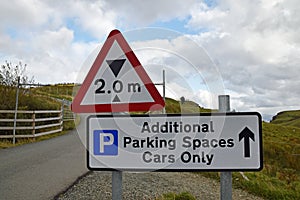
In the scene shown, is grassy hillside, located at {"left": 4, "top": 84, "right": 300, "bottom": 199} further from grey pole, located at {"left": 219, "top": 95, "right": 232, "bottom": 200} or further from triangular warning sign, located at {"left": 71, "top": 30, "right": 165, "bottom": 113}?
triangular warning sign, located at {"left": 71, "top": 30, "right": 165, "bottom": 113}

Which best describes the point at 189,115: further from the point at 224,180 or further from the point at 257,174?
the point at 257,174

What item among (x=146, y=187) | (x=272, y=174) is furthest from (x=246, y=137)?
(x=272, y=174)

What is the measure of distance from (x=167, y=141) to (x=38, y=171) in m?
4.93

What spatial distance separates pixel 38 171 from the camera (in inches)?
255

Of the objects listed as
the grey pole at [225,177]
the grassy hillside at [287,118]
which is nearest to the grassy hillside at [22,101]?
the grey pole at [225,177]

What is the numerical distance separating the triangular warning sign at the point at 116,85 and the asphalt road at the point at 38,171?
290 centimetres

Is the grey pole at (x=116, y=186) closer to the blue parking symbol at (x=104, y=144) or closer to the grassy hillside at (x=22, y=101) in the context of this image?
the blue parking symbol at (x=104, y=144)

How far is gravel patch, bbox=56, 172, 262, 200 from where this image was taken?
475 centimetres

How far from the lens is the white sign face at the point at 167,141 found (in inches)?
91.7

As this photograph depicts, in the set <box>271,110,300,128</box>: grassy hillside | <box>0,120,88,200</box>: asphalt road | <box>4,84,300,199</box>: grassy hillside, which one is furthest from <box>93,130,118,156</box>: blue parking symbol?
<box>271,110,300,128</box>: grassy hillside

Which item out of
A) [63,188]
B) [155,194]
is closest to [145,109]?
[155,194]

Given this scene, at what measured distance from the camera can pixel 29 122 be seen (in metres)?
13.2

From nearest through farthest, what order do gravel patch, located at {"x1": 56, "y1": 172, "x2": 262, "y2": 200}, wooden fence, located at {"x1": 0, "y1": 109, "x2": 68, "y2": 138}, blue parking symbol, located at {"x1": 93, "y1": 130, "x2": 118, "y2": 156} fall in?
blue parking symbol, located at {"x1": 93, "y1": 130, "x2": 118, "y2": 156}
gravel patch, located at {"x1": 56, "y1": 172, "x2": 262, "y2": 200}
wooden fence, located at {"x1": 0, "y1": 109, "x2": 68, "y2": 138}

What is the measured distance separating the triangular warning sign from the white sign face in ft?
0.38
